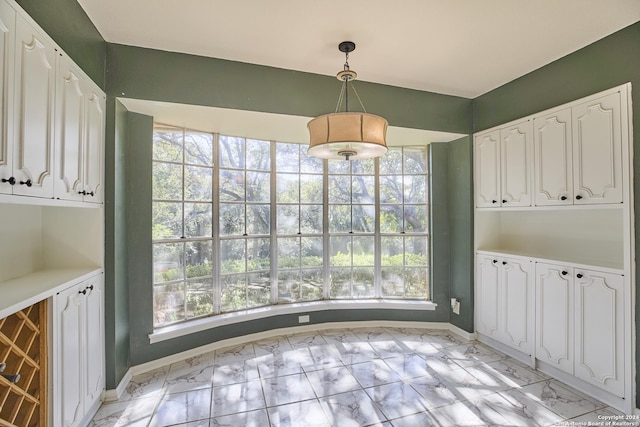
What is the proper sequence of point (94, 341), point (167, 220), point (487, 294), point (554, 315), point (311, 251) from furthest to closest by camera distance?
point (311, 251), point (487, 294), point (167, 220), point (554, 315), point (94, 341)

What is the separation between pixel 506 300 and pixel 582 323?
61 cm

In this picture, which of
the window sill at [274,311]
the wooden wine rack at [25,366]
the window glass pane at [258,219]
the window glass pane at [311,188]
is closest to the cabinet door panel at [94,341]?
the wooden wine rack at [25,366]

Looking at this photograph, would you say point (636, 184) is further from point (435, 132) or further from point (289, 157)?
point (289, 157)

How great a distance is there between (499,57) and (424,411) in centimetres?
276

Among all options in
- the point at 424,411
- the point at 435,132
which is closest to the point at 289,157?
the point at 435,132

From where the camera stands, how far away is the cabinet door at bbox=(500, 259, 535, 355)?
253 cm

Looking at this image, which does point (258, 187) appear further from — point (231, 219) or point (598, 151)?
point (598, 151)

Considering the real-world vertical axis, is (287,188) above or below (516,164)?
below

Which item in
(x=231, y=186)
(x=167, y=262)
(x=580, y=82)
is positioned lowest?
(x=167, y=262)

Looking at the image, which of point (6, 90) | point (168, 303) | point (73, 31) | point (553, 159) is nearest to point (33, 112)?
point (6, 90)

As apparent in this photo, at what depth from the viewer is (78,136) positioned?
1.70 metres

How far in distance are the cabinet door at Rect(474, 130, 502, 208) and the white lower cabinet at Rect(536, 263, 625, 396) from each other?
30.6 inches

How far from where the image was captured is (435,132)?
9.86ft

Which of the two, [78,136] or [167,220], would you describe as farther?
[167,220]
